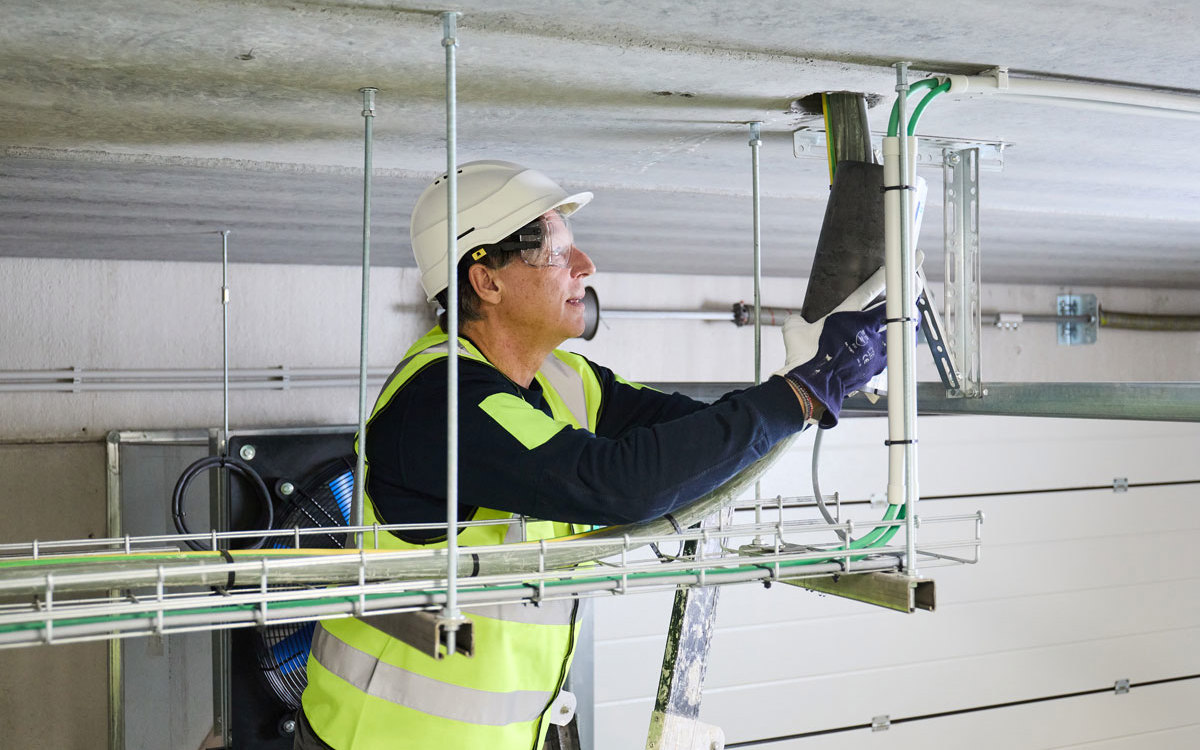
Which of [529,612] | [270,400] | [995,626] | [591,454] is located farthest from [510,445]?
[995,626]

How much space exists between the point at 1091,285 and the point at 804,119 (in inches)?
164

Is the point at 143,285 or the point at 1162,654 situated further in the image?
the point at 1162,654

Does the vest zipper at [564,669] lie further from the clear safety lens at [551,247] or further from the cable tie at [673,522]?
the clear safety lens at [551,247]

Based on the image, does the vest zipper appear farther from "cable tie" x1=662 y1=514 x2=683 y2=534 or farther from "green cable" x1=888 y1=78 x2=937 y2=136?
"green cable" x1=888 y1=78 x2=937 y2=136

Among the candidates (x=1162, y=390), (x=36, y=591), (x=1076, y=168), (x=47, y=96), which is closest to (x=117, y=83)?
(x=47, y=96)

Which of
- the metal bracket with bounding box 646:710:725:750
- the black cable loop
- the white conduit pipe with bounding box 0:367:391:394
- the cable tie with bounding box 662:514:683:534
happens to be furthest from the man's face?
the white conduit pipe with bounding box 0:367:391:394

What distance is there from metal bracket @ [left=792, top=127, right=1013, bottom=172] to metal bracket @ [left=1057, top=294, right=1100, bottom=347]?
3.53 meters

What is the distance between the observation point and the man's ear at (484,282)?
199 centimetres

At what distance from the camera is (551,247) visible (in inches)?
77.9

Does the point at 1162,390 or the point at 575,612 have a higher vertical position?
the point at 1162,390

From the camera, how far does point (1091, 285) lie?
551cm

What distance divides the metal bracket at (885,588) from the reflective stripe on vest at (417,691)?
600 mm

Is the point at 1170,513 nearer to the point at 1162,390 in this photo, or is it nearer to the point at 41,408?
the point at 1162,390

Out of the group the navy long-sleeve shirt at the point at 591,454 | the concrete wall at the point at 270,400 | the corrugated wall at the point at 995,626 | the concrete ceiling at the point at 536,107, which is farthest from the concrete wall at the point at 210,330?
the navy long-sleeve shirt at the point at 591,454
